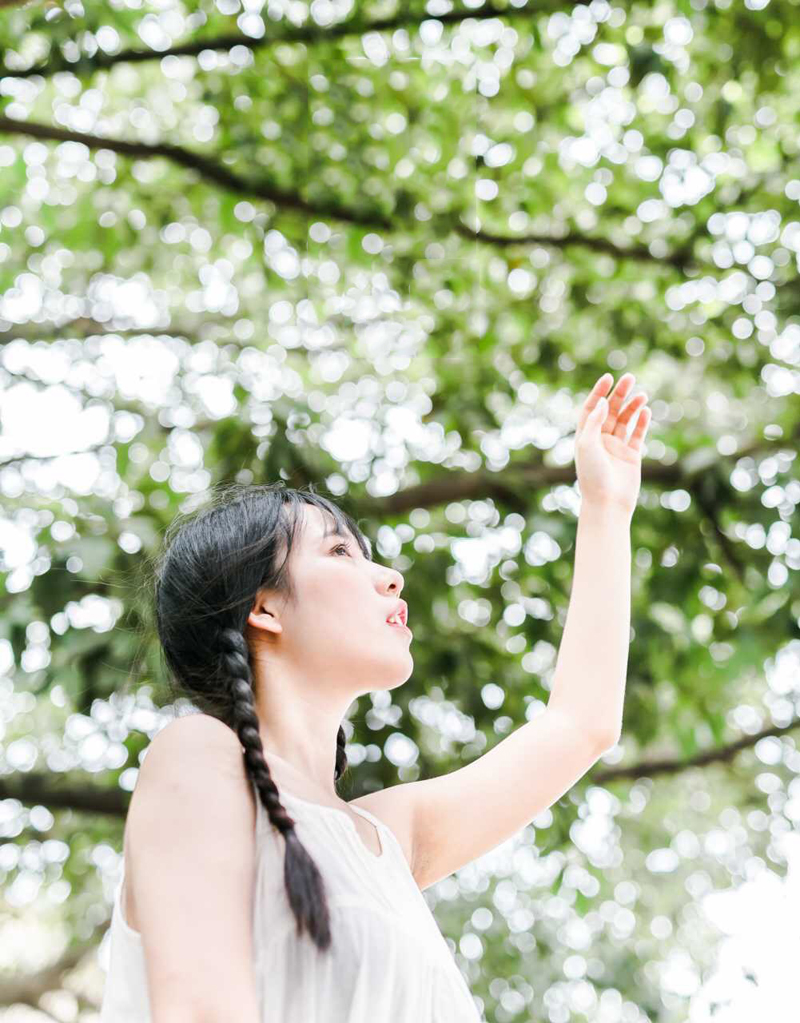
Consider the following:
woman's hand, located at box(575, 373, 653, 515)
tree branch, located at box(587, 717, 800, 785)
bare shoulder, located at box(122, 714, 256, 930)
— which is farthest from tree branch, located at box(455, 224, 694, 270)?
bare shoulder, located at box(122, 714, 256, 930)

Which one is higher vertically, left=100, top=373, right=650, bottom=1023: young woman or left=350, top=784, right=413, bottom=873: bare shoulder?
left=100, top=373, right=650, bottom=1023: young woman

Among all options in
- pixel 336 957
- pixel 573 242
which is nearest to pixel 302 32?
pixel 573 242

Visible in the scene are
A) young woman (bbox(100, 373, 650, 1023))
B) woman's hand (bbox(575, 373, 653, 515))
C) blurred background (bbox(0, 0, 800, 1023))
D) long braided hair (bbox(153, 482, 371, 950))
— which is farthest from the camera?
blurred background (bbox(0, 0, 800, 1023))

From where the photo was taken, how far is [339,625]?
1468mm

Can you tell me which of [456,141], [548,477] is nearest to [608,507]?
[548,477]

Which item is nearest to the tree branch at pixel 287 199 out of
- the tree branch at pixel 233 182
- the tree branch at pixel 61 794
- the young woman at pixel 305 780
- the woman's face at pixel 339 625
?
the tree branch at pixel 233 182

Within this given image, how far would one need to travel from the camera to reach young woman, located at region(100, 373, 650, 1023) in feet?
3.86

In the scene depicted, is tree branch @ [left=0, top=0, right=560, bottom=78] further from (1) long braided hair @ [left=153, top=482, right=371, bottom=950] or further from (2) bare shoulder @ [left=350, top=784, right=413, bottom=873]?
(2) bare shoulder @ [left=350, top=784, right=413, bottom=873]

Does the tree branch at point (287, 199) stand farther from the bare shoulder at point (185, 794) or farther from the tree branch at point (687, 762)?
the bare shoulder at point (185, 794)

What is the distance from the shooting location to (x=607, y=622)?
5.73 ft

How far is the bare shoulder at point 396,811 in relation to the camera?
153cm

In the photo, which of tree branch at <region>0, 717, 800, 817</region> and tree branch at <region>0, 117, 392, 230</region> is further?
tree branch at <region>0, 117, 392, 230</region>

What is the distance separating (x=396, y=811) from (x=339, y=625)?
10.1 inches

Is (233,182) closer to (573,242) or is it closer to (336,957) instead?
(573,242)
